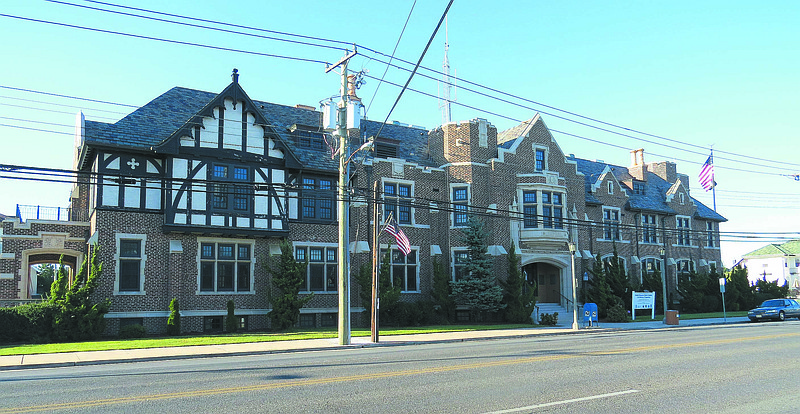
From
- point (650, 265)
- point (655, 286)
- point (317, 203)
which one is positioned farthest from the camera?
point (650, 265)

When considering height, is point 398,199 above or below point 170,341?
above

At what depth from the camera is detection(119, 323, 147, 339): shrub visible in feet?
80.6

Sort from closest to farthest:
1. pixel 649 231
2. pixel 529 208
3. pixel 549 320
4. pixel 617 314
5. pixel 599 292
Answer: pixel 549 320 < pixel 617 314 < pixel 529 208 < pixel 599 292 < pixel 649 231

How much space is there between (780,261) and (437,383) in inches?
4115

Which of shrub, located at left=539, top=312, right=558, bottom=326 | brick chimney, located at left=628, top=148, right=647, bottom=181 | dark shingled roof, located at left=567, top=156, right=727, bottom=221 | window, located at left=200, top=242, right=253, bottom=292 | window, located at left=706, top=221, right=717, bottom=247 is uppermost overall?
brick chimney, located at left=628, top=148, right=647, bottom=181

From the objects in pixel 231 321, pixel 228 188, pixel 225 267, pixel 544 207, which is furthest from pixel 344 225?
pixel 544 207

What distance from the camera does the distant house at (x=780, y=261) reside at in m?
94.8

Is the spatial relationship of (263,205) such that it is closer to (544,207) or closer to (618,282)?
(544,207)

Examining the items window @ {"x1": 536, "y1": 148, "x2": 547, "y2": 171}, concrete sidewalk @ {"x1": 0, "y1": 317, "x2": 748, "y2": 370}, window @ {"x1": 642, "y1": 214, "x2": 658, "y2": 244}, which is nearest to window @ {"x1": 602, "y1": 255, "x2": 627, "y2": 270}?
window @ {"x1": 642, "y1": 214, "x2": 658, "y2": 244}

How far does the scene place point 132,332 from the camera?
81.1 ft

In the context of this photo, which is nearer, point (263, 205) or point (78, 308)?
point (78, 308)

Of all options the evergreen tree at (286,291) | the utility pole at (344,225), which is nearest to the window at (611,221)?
the evergreen tree at (286,291)

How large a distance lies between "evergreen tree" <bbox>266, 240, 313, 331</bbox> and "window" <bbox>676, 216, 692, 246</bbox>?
114 feet

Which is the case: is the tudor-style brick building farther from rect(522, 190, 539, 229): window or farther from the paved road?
the paved road
